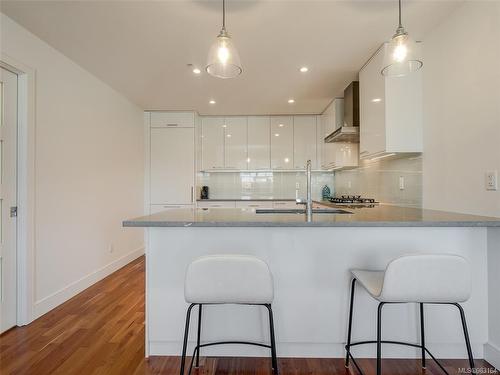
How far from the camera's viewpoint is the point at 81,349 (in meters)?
1.89

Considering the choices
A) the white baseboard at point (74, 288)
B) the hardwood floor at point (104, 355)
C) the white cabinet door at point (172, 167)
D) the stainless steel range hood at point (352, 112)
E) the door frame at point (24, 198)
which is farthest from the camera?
the white cabinet door at point (172, 167)

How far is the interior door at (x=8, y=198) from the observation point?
2107mm

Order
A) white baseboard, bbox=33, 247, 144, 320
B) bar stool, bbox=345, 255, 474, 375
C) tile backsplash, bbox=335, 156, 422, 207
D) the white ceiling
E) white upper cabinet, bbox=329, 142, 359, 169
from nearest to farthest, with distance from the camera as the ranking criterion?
bar stool, bbox=345, 255, 474, 375
the white ceiling
white baseboard, bbox=33, 247, 144, 320
tile backsplash, bbox=335, 156, 422, 207
white upper cabinet, bbox=329, 142, 359, 169

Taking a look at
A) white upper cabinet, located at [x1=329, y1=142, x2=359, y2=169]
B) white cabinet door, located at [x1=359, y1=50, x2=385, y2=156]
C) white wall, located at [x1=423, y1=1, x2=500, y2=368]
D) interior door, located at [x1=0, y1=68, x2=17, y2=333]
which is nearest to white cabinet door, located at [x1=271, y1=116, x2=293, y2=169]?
white upper cabinet, located at [x1=329, y1=142, x2=359, y2=169]

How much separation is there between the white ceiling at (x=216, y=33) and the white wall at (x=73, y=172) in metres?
0.21

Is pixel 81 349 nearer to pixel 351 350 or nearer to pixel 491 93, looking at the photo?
pixel 351 350

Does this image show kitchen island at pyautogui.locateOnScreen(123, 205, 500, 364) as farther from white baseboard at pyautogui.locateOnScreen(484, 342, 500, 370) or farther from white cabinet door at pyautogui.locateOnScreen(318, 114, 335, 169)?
white cabinet door at pyautogui.locateOnScreen(318, 114, 335, 169)

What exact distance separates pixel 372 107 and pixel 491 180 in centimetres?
122

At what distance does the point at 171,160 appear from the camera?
4.52m

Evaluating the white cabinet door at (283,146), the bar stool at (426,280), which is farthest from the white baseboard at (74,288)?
the white cabinet door at (283,146)

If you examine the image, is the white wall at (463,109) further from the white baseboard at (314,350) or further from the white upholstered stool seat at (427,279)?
the white baseboard at (314,350)

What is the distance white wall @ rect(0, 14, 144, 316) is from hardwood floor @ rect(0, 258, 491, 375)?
338mm

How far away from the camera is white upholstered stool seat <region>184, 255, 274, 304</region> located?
4.17 ft

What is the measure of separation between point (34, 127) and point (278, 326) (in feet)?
8.12
